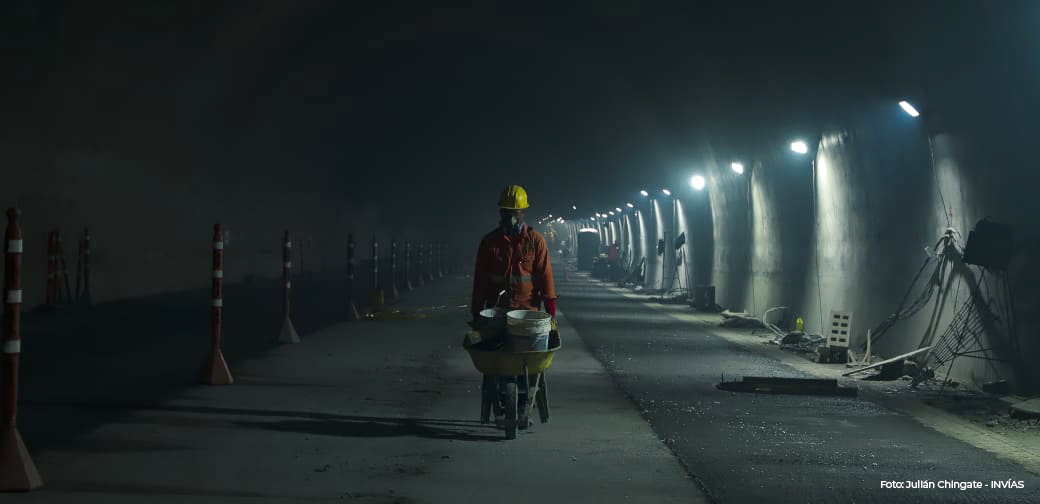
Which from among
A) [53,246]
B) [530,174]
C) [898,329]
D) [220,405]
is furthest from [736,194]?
[530,174]

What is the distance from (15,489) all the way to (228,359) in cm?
817

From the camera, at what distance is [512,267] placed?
32.4ft

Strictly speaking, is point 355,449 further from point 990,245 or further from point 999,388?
point 990,245

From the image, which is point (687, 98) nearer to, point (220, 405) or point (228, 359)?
point (228, 359)

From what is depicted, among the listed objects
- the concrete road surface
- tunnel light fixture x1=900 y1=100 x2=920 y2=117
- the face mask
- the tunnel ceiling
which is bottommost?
the concrete road surface

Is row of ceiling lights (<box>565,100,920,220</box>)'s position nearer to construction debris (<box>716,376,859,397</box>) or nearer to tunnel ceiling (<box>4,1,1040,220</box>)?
tunnel ceiling (<box>4,1,1040,220</box>)

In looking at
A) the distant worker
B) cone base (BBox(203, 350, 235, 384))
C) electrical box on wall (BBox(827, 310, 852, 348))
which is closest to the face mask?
cone base (BBox(203, 350, 235, 384))

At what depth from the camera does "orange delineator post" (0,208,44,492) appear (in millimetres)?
7078

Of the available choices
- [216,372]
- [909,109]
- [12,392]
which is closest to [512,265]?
[12,392]

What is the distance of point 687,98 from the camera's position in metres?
25.8

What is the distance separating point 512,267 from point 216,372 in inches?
156

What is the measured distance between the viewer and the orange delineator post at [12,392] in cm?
708

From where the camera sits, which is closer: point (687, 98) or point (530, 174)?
point (687, 98)

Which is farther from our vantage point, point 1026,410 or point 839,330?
point 839,330
